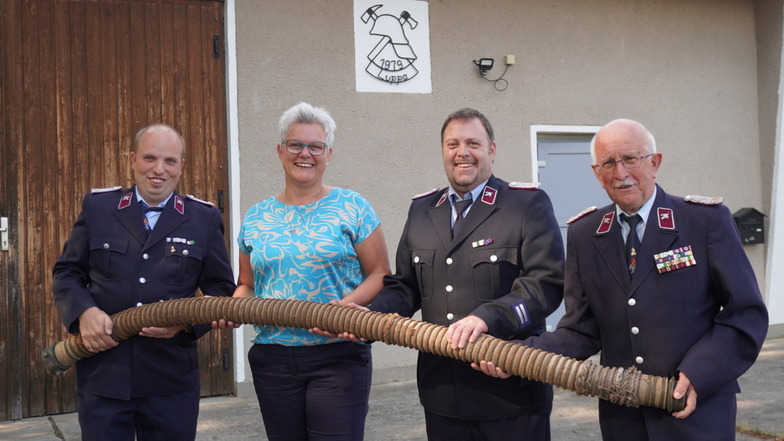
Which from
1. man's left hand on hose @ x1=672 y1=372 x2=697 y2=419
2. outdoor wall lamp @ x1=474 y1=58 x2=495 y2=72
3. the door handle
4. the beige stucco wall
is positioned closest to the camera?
man's left hand on hose @ x1=672 y1=372 x2=697 y2=419

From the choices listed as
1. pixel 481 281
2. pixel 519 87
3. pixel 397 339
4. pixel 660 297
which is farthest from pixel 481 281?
pixel 519 87

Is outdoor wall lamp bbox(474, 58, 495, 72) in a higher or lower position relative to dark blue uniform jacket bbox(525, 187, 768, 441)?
higher

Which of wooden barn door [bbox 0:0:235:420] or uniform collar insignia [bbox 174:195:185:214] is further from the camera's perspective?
wooden barn door [bbox 0:0:235:420]

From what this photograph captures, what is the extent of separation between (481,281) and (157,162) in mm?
1381

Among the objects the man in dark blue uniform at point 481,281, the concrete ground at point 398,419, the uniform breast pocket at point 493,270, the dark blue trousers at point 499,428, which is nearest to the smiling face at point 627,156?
the man in dark blue uniform at point 481,281

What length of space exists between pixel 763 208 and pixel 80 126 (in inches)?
263

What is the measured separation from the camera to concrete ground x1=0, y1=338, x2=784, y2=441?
500 centimetres

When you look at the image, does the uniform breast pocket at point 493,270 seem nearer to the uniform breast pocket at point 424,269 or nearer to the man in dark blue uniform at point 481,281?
the man in dark blue uniform at point 481,281

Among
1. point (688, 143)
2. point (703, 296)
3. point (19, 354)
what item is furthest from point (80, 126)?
point (688, 143)

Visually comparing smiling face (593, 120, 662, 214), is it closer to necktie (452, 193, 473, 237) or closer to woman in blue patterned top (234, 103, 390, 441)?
→ necktie (452, 193, 473, 237)

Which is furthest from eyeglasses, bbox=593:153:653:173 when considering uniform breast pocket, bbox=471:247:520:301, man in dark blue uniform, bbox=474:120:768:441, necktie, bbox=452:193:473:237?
necktie, bbox=452:193:473:237

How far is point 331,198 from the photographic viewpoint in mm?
3092

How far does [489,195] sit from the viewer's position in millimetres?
2896

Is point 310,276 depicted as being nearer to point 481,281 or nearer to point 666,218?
point 481,281
